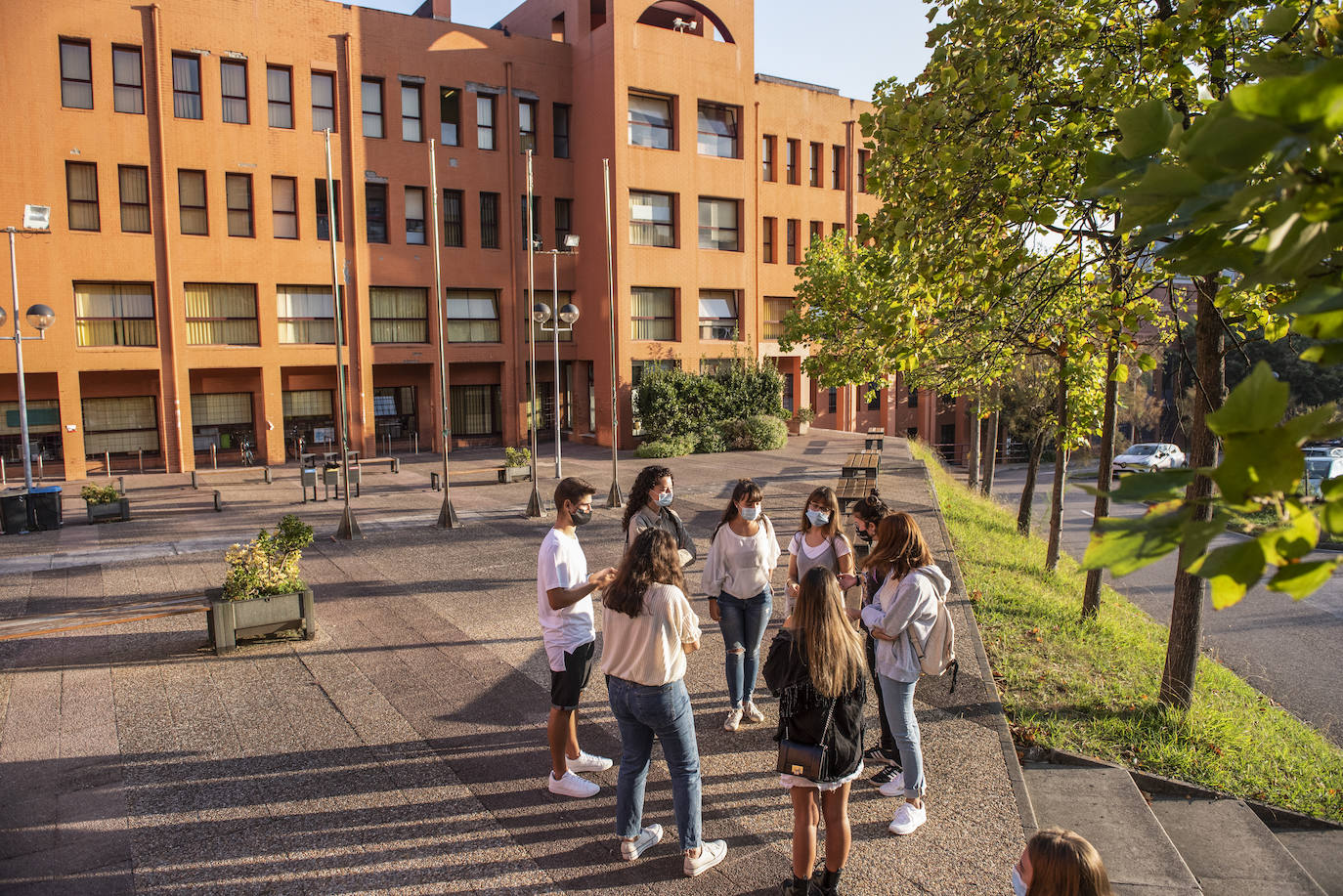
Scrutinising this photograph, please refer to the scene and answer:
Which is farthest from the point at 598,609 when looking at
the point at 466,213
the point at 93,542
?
the point at 466,213

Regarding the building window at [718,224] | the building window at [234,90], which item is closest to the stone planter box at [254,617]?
the building window at [234,90]

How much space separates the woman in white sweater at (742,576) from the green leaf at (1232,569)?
5265mm

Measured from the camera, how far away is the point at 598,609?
11109mm

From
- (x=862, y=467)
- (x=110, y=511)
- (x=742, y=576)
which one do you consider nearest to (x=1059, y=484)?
(x=862, y=467)

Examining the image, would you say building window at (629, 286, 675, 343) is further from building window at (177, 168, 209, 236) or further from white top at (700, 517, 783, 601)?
white top at (700, 517, 783, 601)

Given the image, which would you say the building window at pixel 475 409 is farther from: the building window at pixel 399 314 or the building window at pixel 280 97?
the building window at pixel 280 97

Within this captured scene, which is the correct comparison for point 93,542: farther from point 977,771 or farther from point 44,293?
point 977,771

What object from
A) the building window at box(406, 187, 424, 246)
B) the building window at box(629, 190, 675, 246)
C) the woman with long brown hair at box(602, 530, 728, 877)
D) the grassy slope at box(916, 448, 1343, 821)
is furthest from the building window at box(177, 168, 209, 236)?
the woman with long brown hair at box(602, 530, 728, 877)

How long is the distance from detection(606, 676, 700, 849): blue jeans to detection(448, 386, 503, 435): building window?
2914 centimetres

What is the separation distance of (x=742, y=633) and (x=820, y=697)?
2.41 m

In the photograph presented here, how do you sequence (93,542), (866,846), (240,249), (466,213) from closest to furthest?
(866,846), (93,542), (240,249), (466,213)

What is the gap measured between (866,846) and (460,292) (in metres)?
28.9

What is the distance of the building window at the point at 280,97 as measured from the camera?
2814 centimetres

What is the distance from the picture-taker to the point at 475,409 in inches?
1328
